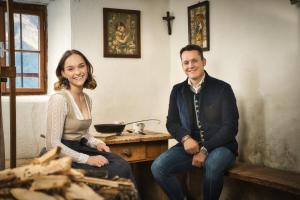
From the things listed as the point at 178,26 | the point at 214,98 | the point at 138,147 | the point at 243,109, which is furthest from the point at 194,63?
the point at 178,26

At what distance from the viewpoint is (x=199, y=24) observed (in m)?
4.05

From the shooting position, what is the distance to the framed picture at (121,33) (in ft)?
13.7

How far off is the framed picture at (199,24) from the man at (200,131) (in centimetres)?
63

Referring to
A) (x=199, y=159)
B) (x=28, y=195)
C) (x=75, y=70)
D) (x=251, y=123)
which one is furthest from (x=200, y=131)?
(x=28, y=195)

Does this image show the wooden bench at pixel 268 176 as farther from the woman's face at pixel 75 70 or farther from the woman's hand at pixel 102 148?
the woman's face at pixel 75 70

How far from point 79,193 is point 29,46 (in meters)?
2.80

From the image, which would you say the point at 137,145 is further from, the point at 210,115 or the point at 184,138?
the point at 210,115

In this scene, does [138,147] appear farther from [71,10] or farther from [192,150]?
[71,10]

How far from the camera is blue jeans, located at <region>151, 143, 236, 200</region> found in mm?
2979

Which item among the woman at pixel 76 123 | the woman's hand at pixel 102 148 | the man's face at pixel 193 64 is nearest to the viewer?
the woman at pixel 76 123

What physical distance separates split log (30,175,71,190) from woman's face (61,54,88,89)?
1.26 m

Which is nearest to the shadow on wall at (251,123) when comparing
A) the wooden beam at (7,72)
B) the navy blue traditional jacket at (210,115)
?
the navy blue traditional jacket at (210,115)

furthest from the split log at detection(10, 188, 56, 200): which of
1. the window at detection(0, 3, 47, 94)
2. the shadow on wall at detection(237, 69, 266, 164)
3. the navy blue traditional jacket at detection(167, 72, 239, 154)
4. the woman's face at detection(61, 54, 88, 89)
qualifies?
the window at detection(0, 3, 47, 94)

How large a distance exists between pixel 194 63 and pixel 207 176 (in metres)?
0.96
